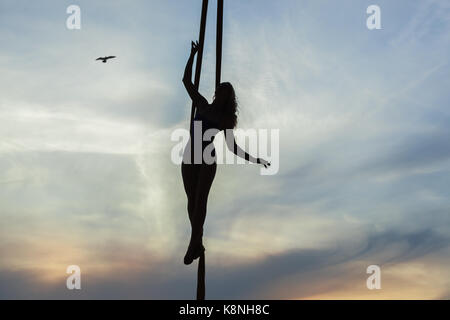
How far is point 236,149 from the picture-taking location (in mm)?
9688

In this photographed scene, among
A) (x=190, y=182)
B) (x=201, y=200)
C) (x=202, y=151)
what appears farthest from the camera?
(x=190, y=182)

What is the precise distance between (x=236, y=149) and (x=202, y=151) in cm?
49

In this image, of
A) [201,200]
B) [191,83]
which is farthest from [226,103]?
[201,200]

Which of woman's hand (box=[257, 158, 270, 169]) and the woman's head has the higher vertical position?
the woman's head

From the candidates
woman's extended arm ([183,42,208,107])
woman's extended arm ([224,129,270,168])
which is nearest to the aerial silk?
woman's extended arm ([183,42,208,107])

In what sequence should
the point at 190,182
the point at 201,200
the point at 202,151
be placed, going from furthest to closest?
the point at 190,182 < the point at 202,151 < the point at 201,200

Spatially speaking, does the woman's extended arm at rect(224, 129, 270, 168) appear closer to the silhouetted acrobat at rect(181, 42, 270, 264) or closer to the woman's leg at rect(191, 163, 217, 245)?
the silhouetted acrobat at rect(181, 42, 270, 264)

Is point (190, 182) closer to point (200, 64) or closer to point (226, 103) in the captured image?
point (226, 103)

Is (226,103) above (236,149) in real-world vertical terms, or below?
above

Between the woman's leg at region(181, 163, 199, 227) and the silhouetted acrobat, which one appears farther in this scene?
the woman's leg at region(181, 163, 199, 227)

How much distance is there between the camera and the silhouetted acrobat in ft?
31.2
